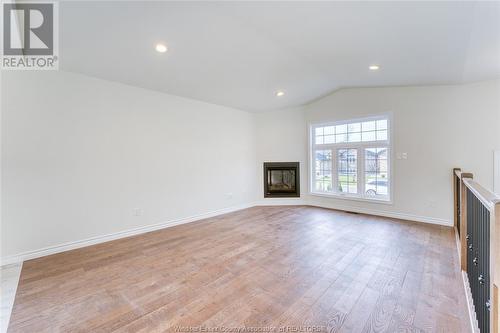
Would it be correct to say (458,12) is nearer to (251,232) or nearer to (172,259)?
(251,232)

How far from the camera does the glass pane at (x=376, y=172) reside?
15.5 ft

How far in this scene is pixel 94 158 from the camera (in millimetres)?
3387

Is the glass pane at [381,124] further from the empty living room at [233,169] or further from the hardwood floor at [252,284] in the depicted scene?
the hardwood floor at [252,284]

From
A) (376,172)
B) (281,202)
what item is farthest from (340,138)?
(281,202)

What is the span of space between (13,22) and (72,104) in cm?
117

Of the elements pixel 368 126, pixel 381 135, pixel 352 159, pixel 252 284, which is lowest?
pixel 252 284

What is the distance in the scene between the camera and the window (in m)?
4.77

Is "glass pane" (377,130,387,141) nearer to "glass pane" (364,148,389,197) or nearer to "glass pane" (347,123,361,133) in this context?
"glass pane" (364,148,389,197)

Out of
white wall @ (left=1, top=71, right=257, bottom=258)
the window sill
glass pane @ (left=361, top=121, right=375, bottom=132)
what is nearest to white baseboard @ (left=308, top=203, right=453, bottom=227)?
the window sill

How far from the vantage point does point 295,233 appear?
3684 mm

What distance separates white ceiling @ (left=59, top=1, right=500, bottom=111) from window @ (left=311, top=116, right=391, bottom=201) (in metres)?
1.17

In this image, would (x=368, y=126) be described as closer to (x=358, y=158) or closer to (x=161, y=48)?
(x=358, y=158)

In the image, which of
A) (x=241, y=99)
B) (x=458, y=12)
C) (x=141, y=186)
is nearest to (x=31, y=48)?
(x=141, y=186)

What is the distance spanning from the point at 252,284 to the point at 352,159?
13.1 feet
